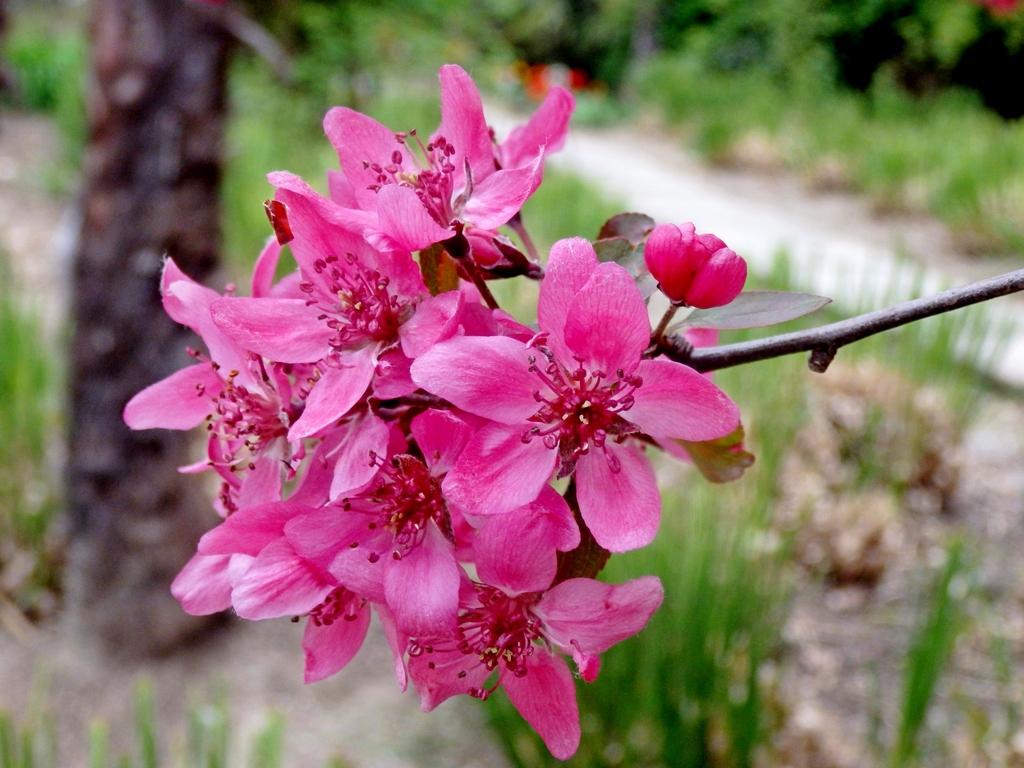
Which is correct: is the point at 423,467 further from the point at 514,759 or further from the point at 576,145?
the point at 576,145

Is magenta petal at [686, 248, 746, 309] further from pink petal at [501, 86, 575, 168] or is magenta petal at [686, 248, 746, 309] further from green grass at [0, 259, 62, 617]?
green grass at [0, 259, 62, 617]

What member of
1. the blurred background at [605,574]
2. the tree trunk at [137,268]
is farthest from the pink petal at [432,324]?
the tree trunk at [137,268]

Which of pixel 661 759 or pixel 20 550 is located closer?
pixel 661 759

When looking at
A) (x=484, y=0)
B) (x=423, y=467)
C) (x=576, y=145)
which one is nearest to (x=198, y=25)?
(x=423, y=467)

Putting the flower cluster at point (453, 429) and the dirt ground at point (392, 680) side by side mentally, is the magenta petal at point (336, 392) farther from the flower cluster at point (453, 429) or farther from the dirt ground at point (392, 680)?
the dirt ground at point (392, 680)

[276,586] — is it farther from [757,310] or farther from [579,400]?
[757,310]

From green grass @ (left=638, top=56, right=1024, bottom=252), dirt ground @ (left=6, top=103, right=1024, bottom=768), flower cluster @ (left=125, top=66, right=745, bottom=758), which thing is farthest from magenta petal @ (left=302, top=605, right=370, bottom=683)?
green grass @ (left=638, top=56, right=1024, bottom=252)

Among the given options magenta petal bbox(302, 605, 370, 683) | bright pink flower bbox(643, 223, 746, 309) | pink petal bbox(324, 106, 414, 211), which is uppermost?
pink petal bbox(324, 106, 414, 211)
